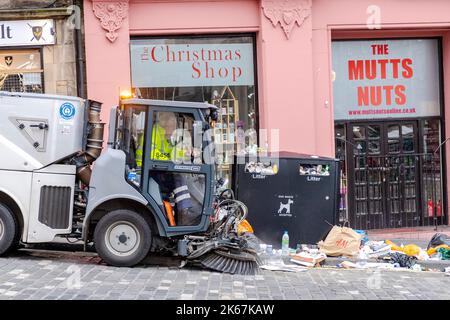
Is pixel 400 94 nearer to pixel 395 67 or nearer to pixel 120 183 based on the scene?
pixel 395 67

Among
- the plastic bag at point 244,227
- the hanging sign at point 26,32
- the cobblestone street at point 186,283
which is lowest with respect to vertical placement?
the cobblestone street at point 186,283

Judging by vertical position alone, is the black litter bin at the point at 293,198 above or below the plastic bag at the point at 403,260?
above

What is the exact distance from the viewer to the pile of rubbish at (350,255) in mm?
8211

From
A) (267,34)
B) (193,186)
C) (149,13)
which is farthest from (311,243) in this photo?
(149,13)

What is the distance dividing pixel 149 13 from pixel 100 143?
3.91 metres

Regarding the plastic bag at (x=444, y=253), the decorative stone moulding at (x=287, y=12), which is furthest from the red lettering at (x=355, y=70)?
the plastic bag at (x=444, y=253)

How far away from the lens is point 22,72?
443 inches

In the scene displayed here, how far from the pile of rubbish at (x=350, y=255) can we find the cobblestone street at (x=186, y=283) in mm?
269

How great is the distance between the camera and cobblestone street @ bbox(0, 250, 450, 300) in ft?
20.6

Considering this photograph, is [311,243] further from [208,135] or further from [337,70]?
[337,70]

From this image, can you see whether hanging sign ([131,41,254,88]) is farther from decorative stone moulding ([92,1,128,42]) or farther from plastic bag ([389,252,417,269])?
plastic bag ([389,252,417,269])

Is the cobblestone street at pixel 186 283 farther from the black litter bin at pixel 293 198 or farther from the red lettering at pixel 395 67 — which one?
the red lettering at pixel 395 67

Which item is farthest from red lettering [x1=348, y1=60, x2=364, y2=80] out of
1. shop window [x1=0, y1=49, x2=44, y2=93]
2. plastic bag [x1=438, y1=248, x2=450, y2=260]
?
shop window [x1=0, y1=49, x2=44, y2=93]

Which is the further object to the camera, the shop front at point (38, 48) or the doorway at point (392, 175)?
the doorway at point (392, 175)
